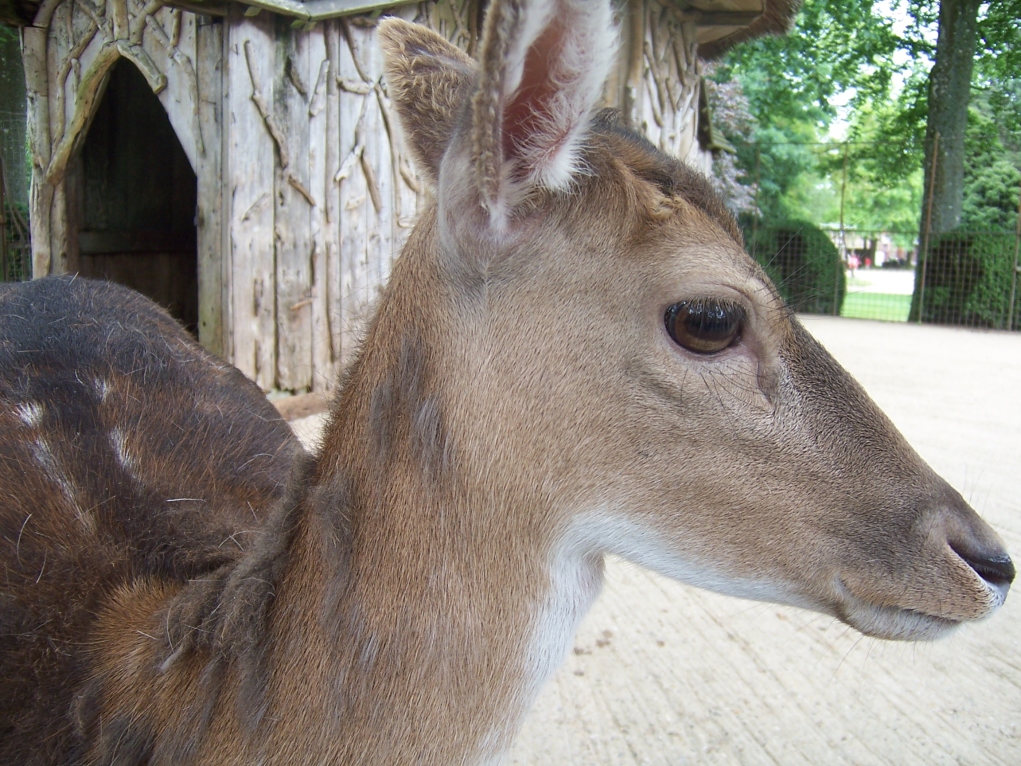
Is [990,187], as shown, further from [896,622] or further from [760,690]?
[896,622]

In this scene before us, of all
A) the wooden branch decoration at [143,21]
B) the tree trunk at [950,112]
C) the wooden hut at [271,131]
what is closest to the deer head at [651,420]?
the wooden hut at [271,131]

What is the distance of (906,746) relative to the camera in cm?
290

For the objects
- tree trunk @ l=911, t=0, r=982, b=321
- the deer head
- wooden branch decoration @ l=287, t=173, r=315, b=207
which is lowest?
the deer head

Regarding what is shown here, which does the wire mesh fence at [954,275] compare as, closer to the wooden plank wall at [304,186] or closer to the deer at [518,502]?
the wooden plank wall at [304,186]

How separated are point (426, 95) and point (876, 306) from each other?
24.4 meters

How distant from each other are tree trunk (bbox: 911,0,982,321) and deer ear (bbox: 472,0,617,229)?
62.1 feet

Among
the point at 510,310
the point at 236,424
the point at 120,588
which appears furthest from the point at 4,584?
the point at 510,310

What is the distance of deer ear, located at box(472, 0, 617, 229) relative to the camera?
140 centimetres

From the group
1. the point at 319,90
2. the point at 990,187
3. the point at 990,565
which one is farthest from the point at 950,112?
the point at 990,565

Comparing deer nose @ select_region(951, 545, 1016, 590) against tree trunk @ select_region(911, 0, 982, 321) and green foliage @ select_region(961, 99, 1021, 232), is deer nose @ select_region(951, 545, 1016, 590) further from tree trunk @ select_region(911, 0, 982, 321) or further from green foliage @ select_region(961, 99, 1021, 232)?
green foliage @ select_region(961, 99, 1021, 232)

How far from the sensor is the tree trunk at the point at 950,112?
18.2m

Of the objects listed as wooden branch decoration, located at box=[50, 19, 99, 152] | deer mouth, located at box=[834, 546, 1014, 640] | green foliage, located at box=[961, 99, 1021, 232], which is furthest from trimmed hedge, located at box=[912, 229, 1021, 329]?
deer mouth, located at box=[834, 546, 1014, 640]

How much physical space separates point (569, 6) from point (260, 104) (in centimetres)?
520

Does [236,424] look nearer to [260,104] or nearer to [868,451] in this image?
[868,451]
